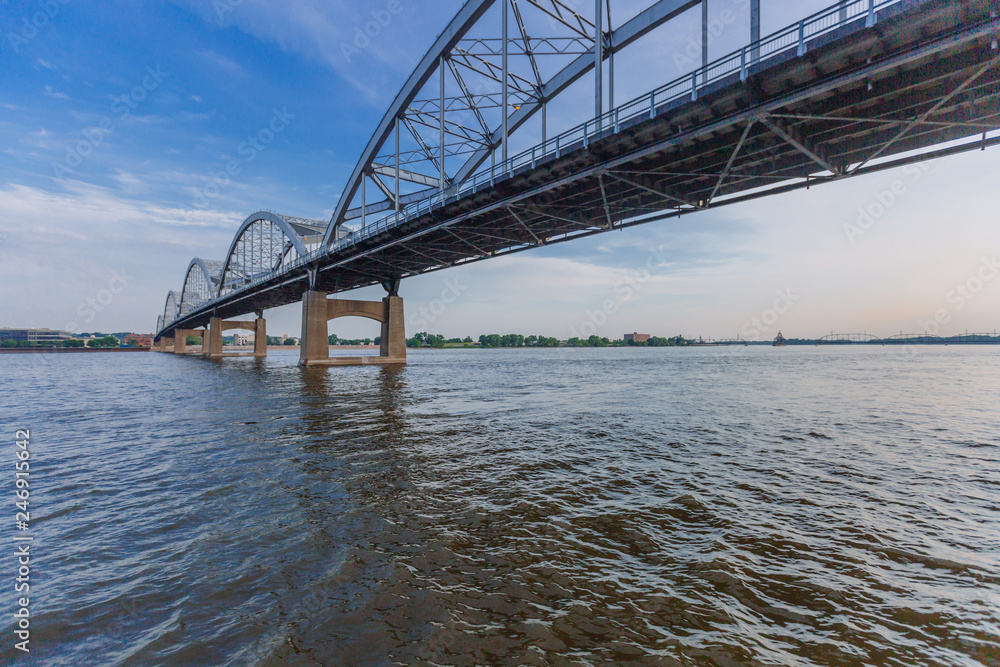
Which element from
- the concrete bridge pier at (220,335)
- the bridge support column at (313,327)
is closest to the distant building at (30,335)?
the concrete bridge pier at (220,335)

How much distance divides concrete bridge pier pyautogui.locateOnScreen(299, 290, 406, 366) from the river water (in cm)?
3911

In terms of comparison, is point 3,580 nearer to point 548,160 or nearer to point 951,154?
point 548,160

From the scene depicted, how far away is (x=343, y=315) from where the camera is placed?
53375 millimetres

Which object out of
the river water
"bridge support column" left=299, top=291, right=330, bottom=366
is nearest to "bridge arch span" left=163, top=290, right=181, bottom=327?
"bridge support column" left=299, top=291, right=330, bottom=366

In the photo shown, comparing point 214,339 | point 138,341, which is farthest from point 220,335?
point 138,341

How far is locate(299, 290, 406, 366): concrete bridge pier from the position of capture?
165ft

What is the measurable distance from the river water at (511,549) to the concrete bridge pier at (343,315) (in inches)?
1540

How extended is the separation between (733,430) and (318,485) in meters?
12.7

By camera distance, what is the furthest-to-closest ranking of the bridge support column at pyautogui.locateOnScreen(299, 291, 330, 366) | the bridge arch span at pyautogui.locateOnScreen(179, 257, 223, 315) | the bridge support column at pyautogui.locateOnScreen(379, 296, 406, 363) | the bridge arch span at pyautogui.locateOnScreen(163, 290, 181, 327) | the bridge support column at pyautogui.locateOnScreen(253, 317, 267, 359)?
the bridge arch span at pyautogui.locateOnScreen(163, 290, 181, 327), the bridge arch span at pyautogui.locateOnScreen(179, 257, 223, 315), the bridge support column at pyautogui.locateOnScreen(253, 317, 267, 359), the bridge support column at pyautogui.locateOnScreen(379, 296, 406, 363), the bridge support column at pyautogui.locateOnScreen(299, 291, 330, 366)

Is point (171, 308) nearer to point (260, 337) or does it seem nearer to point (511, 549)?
point (260, 337)

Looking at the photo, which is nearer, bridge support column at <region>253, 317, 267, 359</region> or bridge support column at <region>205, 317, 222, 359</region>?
bridge support column at <region>205, 317, 222, 359</region>

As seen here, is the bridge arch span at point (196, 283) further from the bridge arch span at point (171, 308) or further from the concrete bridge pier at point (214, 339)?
the concrete bridge pier at point (214, 339)

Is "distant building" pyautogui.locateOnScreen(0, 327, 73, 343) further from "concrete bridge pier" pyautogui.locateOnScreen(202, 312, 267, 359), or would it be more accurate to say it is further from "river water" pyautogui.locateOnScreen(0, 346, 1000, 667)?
"river water" pyautogui.locateOnScreen(0, 346, 1000, 667)

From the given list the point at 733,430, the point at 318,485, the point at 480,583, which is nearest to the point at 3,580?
the point at 318,485
